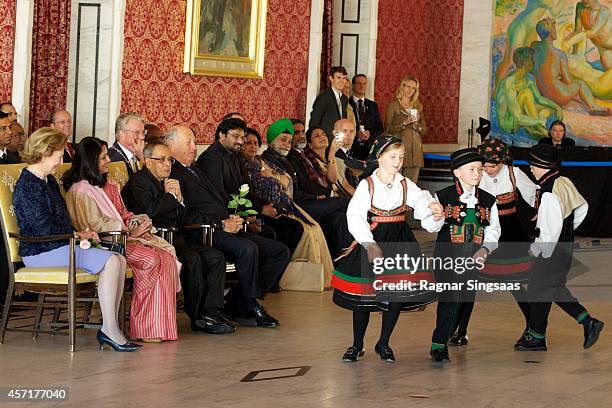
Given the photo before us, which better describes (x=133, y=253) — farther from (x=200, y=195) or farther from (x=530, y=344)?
(x=530, y=344)

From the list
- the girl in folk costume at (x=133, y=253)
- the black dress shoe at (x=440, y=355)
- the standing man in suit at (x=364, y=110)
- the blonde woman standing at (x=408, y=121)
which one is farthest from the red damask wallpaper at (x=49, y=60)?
the blonde woman standing at (x=408, y=121)

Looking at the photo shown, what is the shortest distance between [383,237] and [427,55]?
10235 mm

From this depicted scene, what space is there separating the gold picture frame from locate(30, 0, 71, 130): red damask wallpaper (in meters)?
1.41

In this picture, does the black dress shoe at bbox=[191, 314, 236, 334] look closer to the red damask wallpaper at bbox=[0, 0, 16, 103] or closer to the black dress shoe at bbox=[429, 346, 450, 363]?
the black dress shoe at bbox=[429, 346, 450, 363]

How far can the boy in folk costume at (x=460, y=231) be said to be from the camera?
7008 millimetres

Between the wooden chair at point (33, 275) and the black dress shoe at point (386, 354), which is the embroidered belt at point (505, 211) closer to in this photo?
the black dress shoe at point (386, 354)

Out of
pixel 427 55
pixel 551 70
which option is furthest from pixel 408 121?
pixel 551 70

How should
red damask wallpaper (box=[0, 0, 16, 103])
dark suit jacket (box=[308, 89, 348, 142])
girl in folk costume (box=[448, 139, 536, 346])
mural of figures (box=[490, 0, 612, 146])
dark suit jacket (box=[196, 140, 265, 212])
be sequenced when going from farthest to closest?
1. mural of figures (box=[490, 0, 612, 146])
2. dark suit jacket (box=[308, 89, 348, 142])
3. red damask wallpaper (box=[0, 0, 16, 103])
4. dark suit jacket (box=[196, 140, 265, 212])
5. girl in folk costume (box=[448, 139, 536, 346])

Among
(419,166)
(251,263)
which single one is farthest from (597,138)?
(251,263)

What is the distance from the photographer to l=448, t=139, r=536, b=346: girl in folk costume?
24.0ft

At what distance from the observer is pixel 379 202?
6840 millimetres

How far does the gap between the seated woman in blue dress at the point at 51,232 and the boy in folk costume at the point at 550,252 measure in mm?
2352

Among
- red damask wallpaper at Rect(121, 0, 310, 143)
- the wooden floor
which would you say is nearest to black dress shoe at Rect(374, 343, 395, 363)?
the wooden floor

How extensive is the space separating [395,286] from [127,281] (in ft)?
5.97
